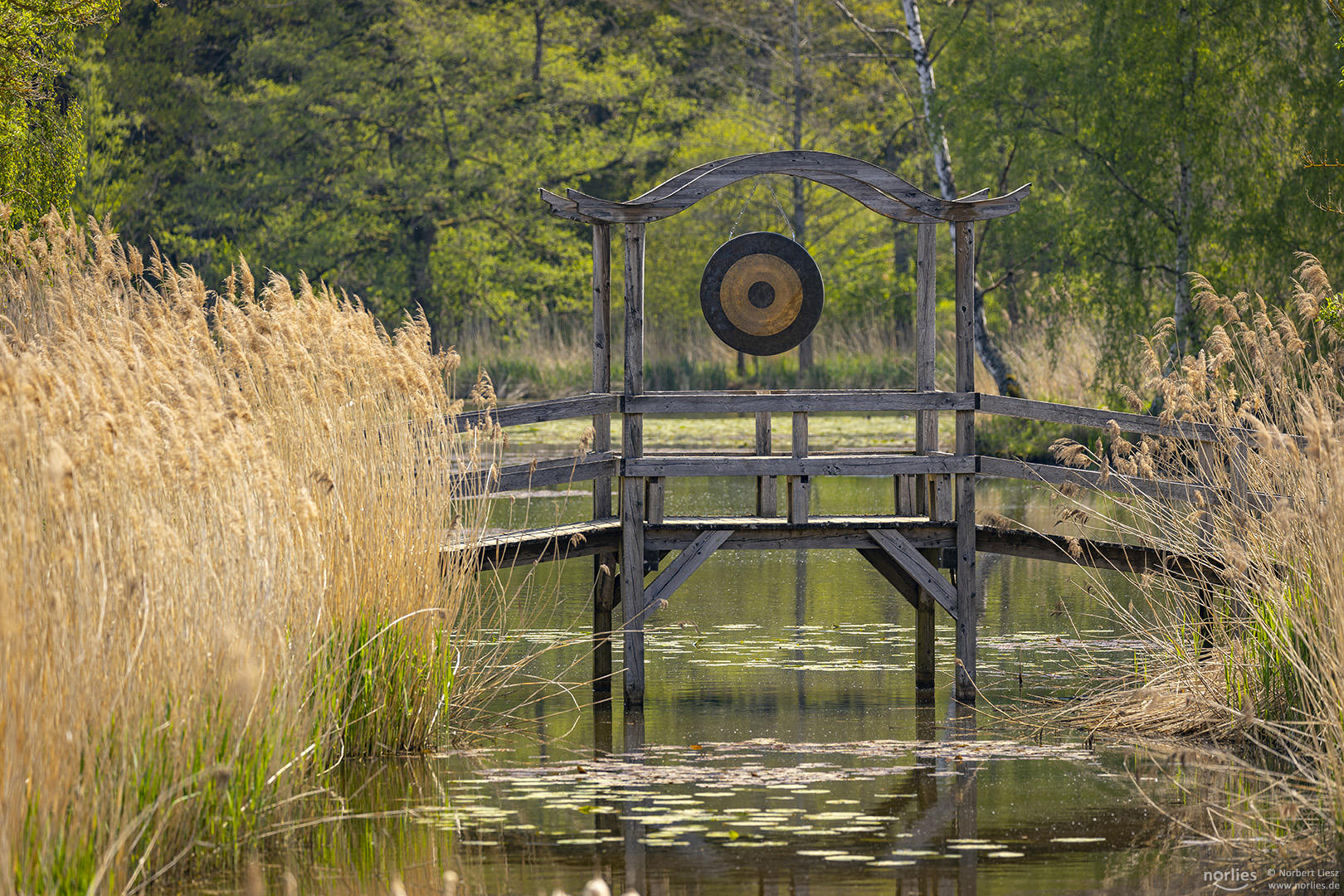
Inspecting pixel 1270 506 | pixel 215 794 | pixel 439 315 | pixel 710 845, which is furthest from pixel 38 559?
pixel 439 315

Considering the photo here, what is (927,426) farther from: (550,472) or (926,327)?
(550,472)

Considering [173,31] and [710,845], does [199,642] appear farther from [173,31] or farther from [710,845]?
[173,31]

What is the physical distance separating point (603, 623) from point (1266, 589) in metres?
4.59

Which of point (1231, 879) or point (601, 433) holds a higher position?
point (601, 433)

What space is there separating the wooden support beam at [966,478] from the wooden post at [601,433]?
215cm

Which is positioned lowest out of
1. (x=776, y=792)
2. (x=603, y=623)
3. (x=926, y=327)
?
(x=776, y=792)

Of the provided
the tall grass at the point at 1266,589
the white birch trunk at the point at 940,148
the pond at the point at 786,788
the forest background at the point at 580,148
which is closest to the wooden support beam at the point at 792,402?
the tall grass at the point at 1266,589

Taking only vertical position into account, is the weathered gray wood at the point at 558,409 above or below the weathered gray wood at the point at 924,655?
above

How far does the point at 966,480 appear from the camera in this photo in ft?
35.1

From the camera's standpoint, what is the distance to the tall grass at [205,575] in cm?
542

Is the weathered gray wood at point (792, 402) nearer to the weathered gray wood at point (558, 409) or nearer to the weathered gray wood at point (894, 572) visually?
the weathered gray wood at point (558, 409)

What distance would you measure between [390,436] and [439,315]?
30.0 metres

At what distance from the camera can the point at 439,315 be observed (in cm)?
3809

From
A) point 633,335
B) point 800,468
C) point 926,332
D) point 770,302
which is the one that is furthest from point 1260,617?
point 770,302
